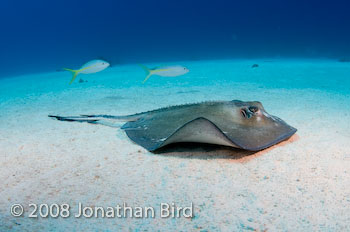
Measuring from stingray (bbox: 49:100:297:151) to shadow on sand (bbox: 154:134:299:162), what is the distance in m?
0.20

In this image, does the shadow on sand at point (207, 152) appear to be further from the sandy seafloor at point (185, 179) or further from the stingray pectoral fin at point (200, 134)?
the stingray pectoral fin at point (200, 134)

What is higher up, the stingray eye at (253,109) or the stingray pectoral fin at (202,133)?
the stingray eye at (253,109)

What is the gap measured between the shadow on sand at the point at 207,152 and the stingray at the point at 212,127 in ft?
0.65

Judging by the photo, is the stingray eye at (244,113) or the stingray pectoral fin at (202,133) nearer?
the stingray pectoral fin at (202,133)

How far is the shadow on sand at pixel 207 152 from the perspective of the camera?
272 cm

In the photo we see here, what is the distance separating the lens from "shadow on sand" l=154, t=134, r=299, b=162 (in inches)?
107

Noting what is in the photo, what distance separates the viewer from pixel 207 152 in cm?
284

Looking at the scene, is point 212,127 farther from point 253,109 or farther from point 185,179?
point 253,109

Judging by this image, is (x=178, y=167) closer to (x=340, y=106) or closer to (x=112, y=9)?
(x=340, y=106)

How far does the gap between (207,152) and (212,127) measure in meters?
0.60

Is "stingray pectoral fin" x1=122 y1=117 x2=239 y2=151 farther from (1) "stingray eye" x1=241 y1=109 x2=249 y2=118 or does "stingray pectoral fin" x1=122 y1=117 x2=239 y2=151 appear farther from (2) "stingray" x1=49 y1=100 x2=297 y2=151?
(1) "stingray eye" x1=241 y1=109 x2=249 y2=118

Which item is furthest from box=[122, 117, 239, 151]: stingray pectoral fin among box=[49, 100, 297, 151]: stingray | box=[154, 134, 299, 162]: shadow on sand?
box=[154, 134, 299, 162]: shadow on sand


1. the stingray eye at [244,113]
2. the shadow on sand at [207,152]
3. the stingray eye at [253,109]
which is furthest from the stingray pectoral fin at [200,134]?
the stingray eye at [253,109]

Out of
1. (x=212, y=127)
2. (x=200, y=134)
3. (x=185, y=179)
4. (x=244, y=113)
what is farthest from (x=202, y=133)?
(x=244, y=113)
